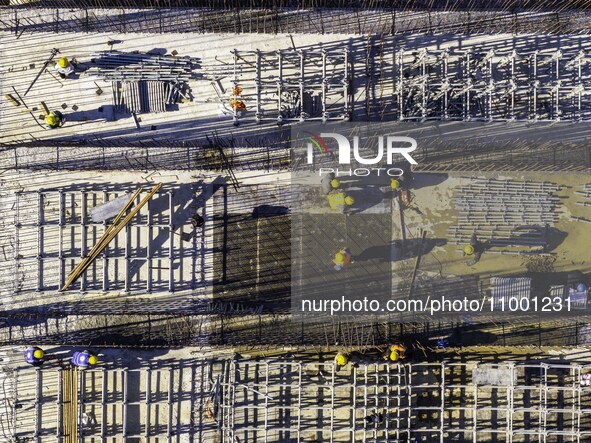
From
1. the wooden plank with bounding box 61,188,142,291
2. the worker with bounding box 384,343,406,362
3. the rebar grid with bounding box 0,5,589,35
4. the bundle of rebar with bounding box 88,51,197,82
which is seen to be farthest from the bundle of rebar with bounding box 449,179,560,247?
the wooden plank with bounding box 61,188,142,291

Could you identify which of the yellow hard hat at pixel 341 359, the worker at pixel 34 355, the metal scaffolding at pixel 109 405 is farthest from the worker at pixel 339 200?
the worker at pixel 34 355

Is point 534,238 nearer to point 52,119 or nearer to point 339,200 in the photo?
point 339,200

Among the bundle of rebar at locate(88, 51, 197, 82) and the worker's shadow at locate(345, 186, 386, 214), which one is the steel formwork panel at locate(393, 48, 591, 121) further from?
the bundle of rebar at locate(88, 51, 197, 82)

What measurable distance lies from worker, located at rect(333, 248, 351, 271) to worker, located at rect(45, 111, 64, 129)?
9957mm

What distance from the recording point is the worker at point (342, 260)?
47.8ft

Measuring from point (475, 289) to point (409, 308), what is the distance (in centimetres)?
230

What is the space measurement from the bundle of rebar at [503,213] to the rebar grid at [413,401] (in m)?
4.11

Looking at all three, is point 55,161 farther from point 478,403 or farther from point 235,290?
point 478,403

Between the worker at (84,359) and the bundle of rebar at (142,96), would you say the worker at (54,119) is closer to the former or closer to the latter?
the bundle of rebar at (142,96)

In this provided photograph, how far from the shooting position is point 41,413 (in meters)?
14.4

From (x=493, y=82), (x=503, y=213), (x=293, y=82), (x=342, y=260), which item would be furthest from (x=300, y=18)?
(x=503, y=213)

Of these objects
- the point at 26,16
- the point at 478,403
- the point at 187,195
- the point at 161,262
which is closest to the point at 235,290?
the point at 161,262

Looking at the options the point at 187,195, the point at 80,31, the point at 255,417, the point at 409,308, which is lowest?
the point at 255,417

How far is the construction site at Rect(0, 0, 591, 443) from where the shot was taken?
47.2 feet
